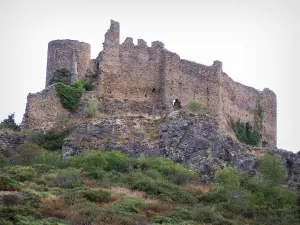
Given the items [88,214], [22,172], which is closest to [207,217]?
[88,214]

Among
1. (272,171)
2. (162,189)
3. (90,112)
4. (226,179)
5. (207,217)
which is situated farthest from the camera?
(90,112)

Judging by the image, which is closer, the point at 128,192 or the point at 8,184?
the point at 8,184

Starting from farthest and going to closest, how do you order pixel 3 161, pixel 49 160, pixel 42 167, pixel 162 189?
pixel 49 160
pixel 3 161
pixel 42 167
pixel 162 189

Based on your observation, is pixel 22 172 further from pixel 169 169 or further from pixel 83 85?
pixel 83 85

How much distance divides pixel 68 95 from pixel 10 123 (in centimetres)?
741

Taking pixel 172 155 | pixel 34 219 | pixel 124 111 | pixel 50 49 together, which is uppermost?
pixel 50 49

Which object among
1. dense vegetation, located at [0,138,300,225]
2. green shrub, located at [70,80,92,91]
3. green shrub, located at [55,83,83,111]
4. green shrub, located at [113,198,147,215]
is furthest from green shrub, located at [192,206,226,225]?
green shrub, located at [70,80,92,91]

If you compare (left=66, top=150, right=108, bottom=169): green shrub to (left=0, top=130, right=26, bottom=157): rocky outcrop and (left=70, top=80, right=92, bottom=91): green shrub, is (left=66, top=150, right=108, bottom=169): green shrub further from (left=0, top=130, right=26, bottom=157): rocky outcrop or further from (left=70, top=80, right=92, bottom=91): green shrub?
(left=70, top=80, right=92, bottom=91): green shrub

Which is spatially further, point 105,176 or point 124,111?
point 124,111

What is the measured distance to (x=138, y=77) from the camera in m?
58.2

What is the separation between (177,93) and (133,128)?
369 inches

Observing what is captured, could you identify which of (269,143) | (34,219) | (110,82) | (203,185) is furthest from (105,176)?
(269,143)

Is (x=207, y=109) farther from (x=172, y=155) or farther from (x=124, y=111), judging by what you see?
(x=172, y=155)

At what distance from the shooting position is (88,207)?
3475 cm
